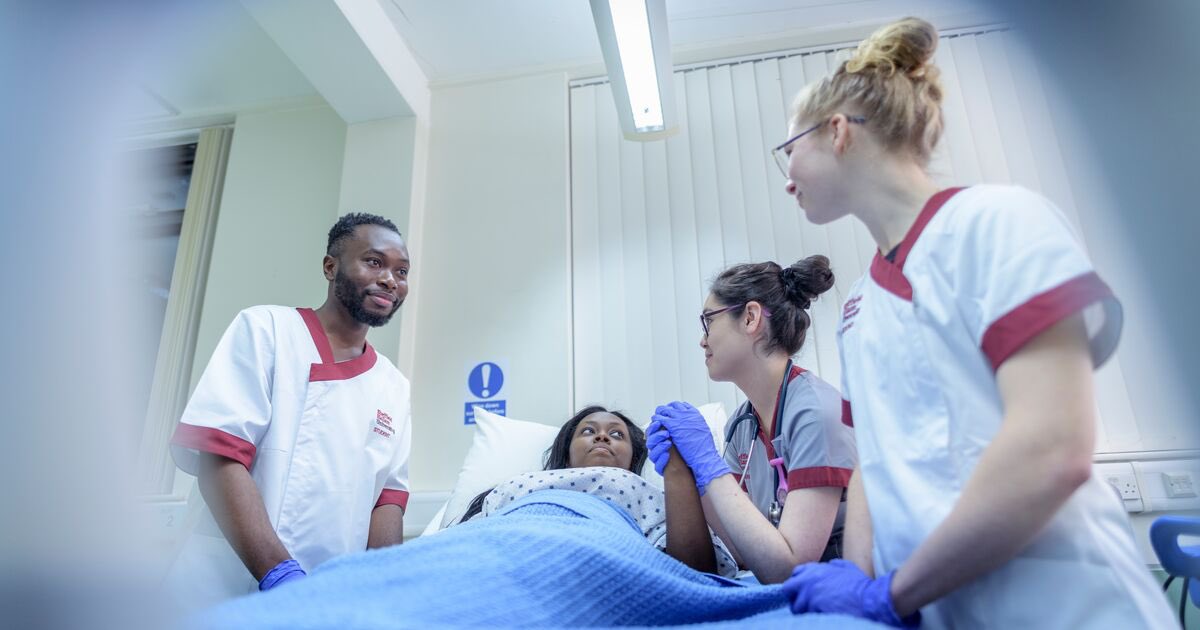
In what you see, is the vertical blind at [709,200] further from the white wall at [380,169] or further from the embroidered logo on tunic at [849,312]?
the embroidered logo on tunic at [849,312]

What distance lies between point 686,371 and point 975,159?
1378 millimetres

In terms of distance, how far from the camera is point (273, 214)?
2936 mm

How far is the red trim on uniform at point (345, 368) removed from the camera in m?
1.61

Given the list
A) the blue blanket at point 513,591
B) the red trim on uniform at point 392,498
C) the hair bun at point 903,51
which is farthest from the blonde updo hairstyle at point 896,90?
the red trim on uniform at point 392,498

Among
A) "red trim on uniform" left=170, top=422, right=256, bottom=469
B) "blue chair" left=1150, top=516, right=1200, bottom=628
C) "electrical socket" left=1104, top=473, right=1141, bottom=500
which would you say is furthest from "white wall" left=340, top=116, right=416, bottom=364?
"electrical socket" left=1104, top=473, right=1141, bottom=500

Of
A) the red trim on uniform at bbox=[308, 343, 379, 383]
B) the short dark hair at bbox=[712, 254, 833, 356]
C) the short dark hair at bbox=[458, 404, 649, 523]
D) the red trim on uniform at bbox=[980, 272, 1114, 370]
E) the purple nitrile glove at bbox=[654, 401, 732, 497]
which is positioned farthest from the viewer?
the short dark hair at bbox=[458, 404, 649, 523]

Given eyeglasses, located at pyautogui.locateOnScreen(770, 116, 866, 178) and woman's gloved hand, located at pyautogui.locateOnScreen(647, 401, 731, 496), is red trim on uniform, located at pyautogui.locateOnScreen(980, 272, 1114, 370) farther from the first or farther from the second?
woman's gloved hand, located at pyautogui.locateOnScreen(647, 401, 731, 496)

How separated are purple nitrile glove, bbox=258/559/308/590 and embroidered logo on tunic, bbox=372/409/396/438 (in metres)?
0.43

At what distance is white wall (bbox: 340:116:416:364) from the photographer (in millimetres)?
2695

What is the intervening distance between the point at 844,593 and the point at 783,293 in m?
0.81

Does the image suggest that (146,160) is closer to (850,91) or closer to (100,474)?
(100,474)

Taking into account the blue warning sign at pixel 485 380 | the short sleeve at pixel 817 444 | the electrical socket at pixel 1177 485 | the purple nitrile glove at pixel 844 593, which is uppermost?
the blue warning sign at pixel 485 380

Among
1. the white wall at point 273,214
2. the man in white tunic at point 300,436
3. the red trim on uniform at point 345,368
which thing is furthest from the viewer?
the white wall at point 273,214

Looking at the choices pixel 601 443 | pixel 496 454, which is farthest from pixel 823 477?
pixel 496 454
